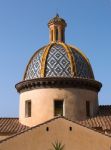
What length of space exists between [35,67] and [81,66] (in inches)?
122

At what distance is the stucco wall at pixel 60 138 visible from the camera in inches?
795

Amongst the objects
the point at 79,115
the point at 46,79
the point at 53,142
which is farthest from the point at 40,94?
the point at 53,142

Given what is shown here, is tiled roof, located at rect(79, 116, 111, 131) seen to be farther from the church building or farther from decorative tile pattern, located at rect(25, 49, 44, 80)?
decorative tile pattern, located at rect(25, 49, 44, 80)

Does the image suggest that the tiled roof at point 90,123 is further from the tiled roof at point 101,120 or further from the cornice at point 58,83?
the cornice at point 58,83

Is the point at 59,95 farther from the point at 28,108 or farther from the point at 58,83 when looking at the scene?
the point at 28,108

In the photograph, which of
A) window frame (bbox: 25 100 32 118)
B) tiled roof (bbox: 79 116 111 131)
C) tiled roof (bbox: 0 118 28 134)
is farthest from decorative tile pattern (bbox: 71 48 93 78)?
tiled roof (bbox: 0 118 28 134)

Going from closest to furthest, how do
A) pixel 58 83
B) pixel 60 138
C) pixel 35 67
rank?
pixel 60 138 < pixel 58 83 < pixel 35 67

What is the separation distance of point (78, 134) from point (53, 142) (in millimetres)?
1427

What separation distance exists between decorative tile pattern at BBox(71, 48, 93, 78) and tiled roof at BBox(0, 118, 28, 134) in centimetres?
506

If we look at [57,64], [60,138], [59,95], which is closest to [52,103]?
[59,95]

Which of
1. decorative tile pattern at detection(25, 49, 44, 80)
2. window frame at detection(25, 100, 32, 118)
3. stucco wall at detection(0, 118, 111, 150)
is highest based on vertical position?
decorative tile pattern at detection(25, 49, 44, 80)

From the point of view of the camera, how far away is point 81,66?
2552cm

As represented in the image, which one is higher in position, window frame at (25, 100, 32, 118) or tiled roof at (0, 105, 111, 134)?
window frame at (25, 100, 32, 118)

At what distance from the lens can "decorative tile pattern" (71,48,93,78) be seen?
82.4ft
